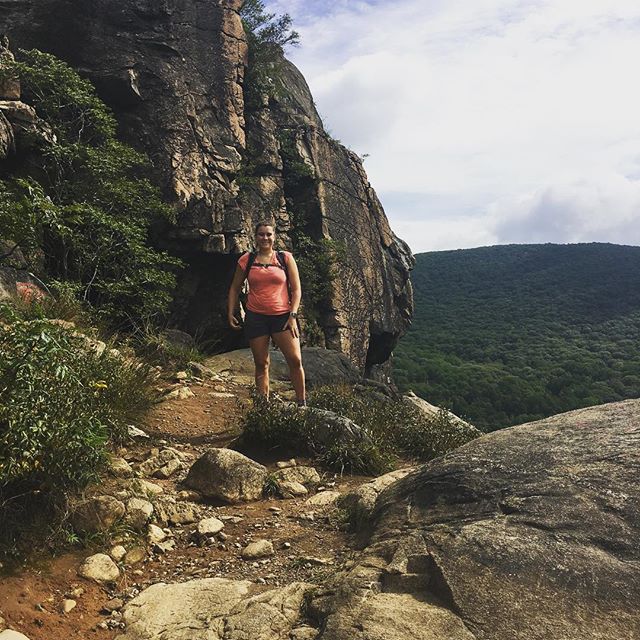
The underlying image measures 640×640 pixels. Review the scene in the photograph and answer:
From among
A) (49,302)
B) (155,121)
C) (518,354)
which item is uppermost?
(155,121)

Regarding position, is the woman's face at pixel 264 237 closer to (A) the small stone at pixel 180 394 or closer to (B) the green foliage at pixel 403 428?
(A) the small stone at pixel 180 394

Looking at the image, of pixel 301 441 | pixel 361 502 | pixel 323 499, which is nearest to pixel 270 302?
pixel 301 441

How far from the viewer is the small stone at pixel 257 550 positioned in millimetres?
3218

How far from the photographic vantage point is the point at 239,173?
14.4 metres

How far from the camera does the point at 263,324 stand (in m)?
5.89

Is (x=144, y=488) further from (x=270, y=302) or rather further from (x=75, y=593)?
A: (x=270, y=302)

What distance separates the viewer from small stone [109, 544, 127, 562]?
2.95 m

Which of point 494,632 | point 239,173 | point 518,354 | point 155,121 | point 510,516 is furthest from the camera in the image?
point 518,354

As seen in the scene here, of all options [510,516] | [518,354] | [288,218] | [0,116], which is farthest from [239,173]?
[518,354]

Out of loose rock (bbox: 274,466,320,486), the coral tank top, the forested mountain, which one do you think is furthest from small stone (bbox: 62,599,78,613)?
the forested mountain

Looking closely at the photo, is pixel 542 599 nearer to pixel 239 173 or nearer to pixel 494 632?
pixel 494 632

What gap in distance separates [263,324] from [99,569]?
11.2ft

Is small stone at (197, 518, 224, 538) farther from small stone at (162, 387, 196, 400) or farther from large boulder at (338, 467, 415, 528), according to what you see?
small stone at (162, 387, 196, 400)

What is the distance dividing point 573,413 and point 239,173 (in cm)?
1232
